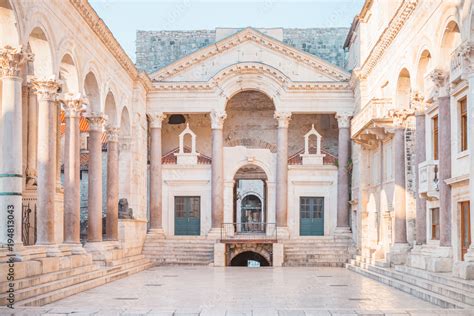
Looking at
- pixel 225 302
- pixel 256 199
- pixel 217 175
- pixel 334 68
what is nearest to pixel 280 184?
pixel 217 175

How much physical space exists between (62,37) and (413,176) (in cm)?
1268

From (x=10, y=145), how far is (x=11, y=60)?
1.94 meters

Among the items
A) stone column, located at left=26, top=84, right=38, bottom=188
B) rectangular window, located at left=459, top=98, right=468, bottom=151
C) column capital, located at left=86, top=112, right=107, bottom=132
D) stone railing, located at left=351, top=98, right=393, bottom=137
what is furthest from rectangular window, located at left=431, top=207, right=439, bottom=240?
stone column, located at left=26, top=84, right=38, bottom=188

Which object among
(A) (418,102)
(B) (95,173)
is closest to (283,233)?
(B) (95,173)

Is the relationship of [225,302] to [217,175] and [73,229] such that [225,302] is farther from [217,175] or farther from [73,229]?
[217,175]

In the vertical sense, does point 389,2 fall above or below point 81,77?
above

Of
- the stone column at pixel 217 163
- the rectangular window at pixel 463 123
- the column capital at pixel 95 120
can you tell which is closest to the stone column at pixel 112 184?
the column capital at pixel 95 120

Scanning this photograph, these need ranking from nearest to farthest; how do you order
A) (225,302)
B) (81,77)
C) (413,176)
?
(225,302), (81,77), (413,176)

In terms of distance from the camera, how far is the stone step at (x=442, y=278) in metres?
15.9

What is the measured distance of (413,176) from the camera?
2544 cm

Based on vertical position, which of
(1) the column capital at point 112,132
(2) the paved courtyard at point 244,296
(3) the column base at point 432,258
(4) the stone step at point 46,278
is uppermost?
(1) the column capital at point 112,132

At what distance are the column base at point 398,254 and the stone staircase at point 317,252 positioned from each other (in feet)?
26.1

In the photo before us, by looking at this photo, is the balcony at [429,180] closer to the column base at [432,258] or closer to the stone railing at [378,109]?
the column base at [432,258]

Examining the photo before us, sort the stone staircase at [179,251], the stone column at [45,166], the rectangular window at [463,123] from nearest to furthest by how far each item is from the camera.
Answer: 1. the rectangular window at [463,123]
2. the stone column at [45,166]
3. the stone staircase at [179,251]
